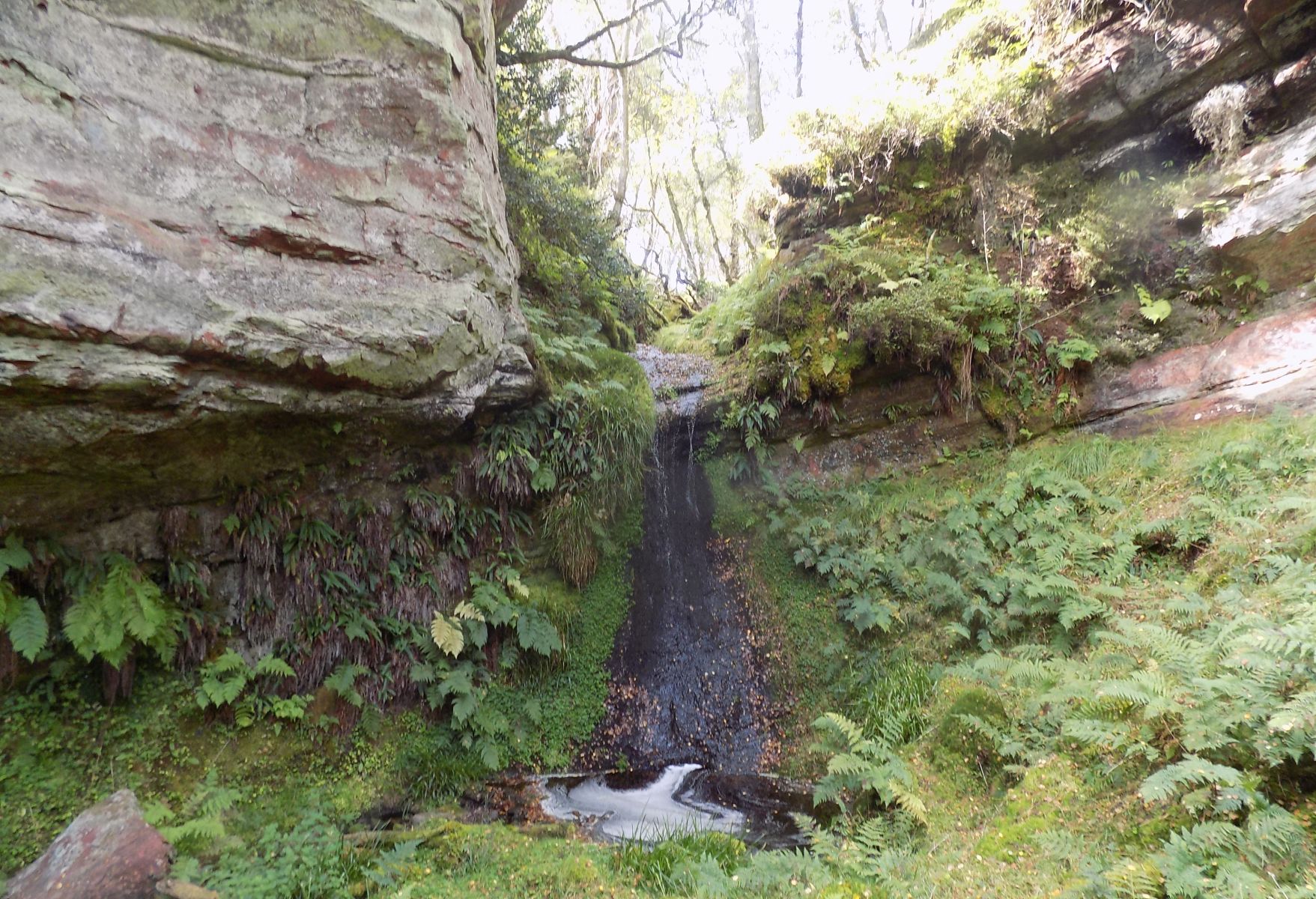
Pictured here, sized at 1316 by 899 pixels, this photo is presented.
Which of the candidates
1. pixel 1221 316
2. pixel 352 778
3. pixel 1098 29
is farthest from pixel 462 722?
pixel 1098 29

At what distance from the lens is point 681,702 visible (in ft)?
21.6

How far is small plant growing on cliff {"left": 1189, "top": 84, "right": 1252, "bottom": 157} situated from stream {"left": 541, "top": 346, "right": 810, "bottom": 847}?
7.42 meters

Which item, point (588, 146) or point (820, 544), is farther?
point (588, 146)

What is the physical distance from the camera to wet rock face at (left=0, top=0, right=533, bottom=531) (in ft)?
12.3

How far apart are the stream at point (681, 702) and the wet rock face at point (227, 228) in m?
3.30

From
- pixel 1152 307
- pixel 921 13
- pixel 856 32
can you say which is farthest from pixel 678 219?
pixel 1152 307

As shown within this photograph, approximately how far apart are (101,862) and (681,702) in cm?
484

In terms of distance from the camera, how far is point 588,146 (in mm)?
14594

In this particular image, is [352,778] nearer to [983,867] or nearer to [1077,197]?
[983,867]

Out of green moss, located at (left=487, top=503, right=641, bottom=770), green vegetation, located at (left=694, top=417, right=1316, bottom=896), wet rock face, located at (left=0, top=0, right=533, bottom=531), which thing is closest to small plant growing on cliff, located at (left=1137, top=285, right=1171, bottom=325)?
green vegetation, located at (left=694, top=417, right=1316, bottom=896)

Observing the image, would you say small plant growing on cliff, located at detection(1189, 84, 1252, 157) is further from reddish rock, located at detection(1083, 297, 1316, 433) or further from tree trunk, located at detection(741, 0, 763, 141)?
tree trunk, located at detection(741, 0, 763, 141)

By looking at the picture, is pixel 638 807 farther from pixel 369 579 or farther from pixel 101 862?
pixel 101 862

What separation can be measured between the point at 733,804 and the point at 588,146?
14502 millimetres

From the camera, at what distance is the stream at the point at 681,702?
5285 millimetres
